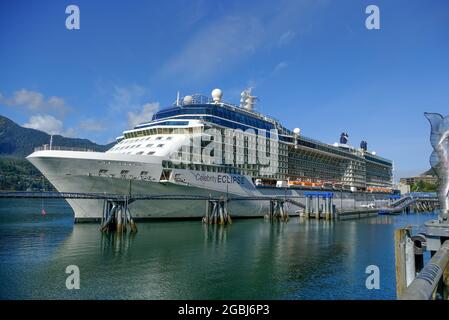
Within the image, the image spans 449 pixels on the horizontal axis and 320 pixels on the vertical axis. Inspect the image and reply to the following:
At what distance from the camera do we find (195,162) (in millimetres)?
34688

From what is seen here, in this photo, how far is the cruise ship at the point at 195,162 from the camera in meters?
28.8

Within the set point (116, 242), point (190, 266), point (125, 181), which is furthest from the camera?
point (125, 181)

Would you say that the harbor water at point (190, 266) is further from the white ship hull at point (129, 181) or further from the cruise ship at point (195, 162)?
the cruise ship at point (195, 162)

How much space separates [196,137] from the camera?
1403 inches

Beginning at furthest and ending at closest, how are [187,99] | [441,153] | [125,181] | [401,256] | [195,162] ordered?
[187,99] → [195,162] → [125,181] → [441,153] → [401,256]

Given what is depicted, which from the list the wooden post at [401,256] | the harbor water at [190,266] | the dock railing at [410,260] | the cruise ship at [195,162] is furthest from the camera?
the cruise ship at [195,162]

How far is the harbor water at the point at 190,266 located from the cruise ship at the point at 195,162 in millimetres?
4740

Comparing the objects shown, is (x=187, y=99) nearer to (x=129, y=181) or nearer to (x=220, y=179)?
(x=220, y=179)

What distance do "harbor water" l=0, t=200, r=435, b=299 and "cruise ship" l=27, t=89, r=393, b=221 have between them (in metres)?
4.74

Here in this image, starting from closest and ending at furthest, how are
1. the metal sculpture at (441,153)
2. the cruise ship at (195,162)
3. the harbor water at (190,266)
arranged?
1. the metal sculpture at (441,153)
2. the harbor water at (190,266)
3. the cruise ship at (195,162)

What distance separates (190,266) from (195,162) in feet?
61.1

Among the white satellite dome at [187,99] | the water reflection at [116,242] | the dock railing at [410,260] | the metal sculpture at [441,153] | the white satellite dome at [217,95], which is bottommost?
the water reflection at [116,242]

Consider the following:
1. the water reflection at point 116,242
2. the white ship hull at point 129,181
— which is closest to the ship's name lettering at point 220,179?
the white ship hull at point 129,181

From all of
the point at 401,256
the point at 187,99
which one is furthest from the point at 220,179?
the point at 401,256
